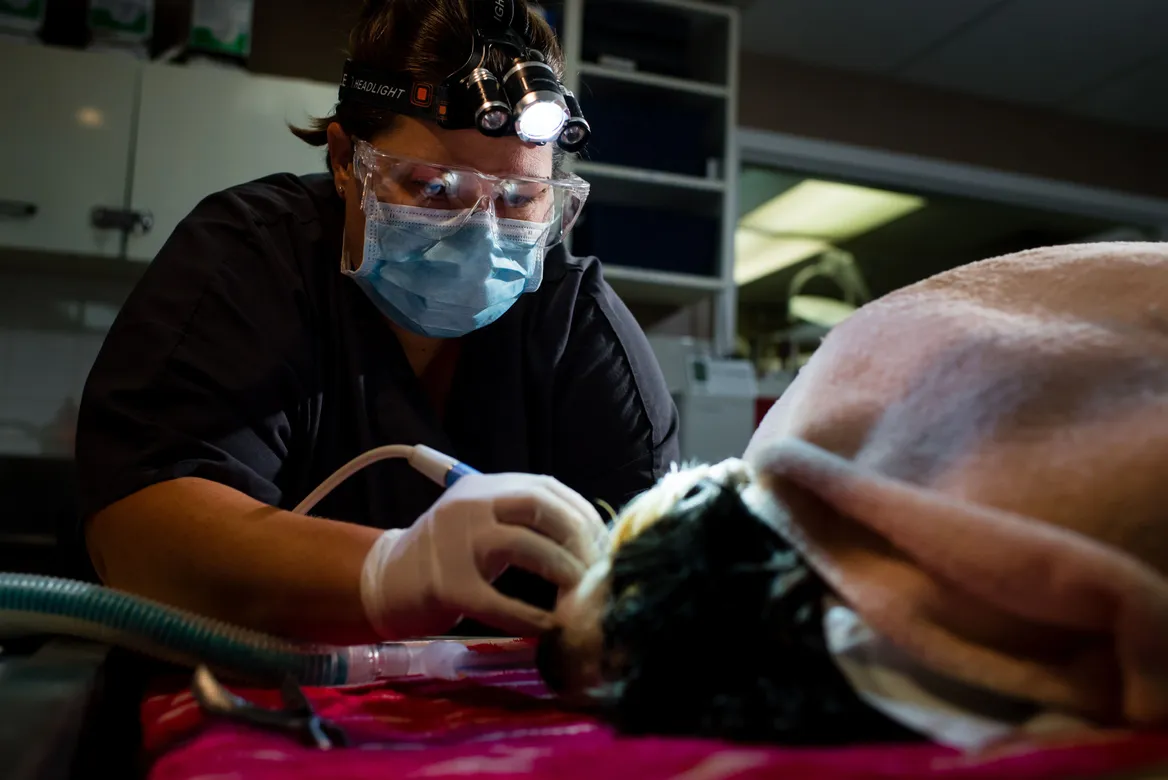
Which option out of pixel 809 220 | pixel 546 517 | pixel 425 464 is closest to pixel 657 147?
pixel 809 220

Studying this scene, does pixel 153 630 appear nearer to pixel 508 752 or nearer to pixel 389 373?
pixel 508 752

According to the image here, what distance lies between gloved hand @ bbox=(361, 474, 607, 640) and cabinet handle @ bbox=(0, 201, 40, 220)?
1.76 metres

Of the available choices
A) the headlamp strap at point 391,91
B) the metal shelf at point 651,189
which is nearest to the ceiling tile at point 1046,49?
the metal shelf at point 651,189

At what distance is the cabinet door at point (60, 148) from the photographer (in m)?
1.89

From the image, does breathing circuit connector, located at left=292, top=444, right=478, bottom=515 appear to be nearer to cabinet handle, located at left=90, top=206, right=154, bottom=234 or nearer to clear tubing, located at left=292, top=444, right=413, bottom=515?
clear tubing, located at left=292, top=444, right=413, bottom=515

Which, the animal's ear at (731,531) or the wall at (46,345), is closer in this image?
the animal's ear at (731,531)

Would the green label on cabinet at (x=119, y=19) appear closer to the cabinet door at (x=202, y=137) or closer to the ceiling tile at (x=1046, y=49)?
the cabinet door at (x=202, y=137)

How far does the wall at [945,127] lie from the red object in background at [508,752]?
8.69ft

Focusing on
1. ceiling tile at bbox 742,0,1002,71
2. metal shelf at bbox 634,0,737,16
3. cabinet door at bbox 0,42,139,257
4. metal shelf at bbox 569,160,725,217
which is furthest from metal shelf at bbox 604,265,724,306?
cabinet door at bbox 0,42,139,257

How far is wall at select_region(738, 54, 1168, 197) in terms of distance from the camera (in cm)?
288

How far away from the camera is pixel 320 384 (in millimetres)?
864

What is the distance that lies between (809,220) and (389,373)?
3354 millimetres

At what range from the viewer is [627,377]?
985 mm

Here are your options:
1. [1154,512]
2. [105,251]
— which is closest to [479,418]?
[1154,512]
